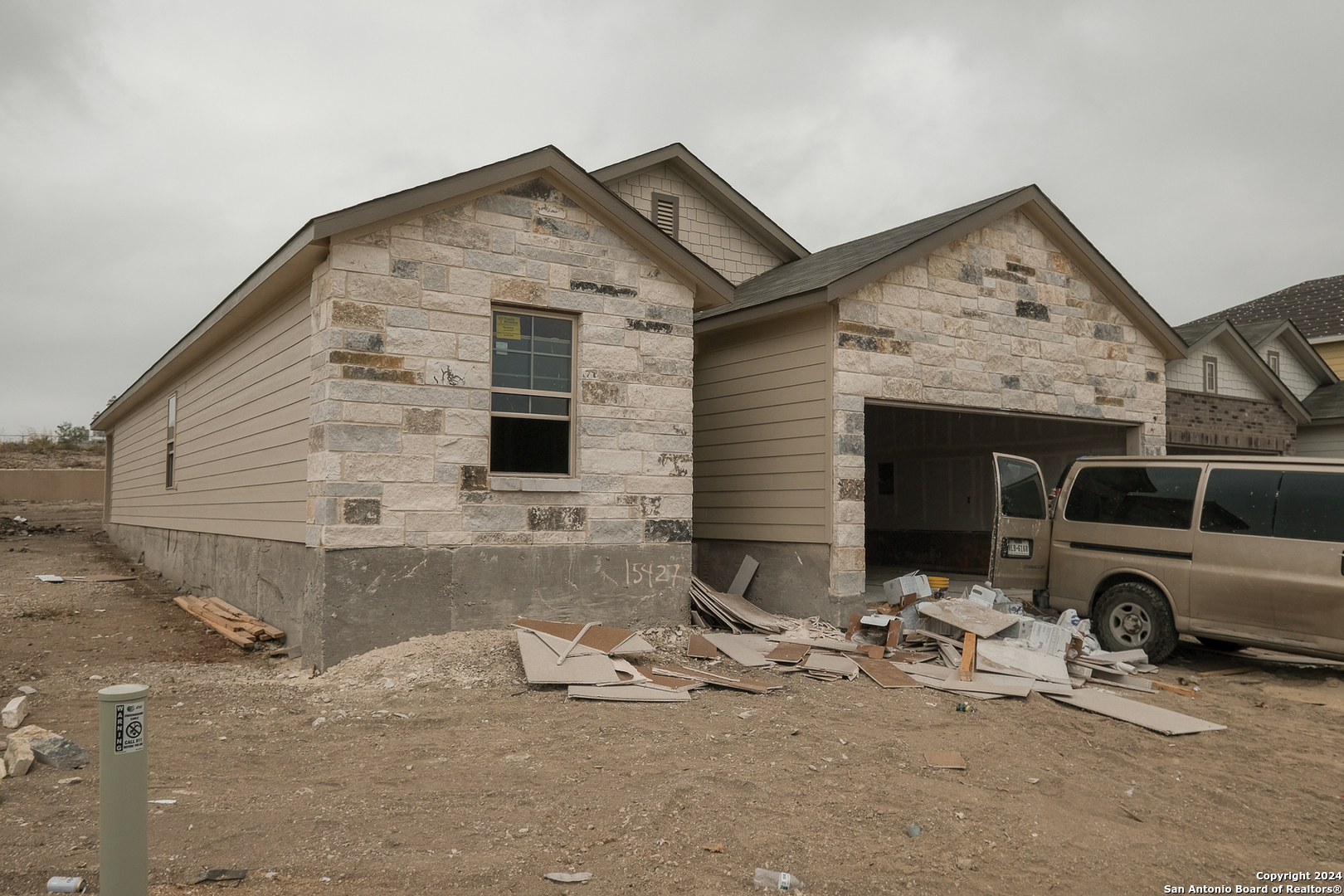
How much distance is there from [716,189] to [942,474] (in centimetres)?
706

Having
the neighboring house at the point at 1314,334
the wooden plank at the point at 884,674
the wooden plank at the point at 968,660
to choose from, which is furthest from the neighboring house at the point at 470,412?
the neighboring house at the point at 1314,334

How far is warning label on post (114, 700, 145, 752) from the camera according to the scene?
3.14 meters

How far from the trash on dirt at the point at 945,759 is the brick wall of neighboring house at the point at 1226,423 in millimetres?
11947

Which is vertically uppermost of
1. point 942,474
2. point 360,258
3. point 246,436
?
point 360,258

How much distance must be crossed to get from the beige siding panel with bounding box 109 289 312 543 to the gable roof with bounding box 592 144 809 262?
6.28 m

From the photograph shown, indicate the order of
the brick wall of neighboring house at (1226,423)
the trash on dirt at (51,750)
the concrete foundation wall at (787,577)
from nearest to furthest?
the trash on dirt at (51,750), the concrete foundation wall at (787,577), the brick wall of neighboring house at (1226,423)

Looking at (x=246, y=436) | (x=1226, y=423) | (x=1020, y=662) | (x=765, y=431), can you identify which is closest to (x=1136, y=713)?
(x=1020, y=662)

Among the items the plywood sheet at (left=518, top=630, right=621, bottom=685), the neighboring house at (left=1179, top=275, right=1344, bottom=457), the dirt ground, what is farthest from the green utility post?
the neighboring house at (left=1179, top=275, right=1344, bottom=457)

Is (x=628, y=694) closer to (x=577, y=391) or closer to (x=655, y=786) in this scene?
(x=655, y=786)

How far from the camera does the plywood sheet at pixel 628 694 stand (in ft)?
24.6

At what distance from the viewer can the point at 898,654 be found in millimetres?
9633

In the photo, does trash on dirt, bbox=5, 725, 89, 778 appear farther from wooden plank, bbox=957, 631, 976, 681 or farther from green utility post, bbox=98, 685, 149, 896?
wooden plank, bbox=957, 631, 976, 681

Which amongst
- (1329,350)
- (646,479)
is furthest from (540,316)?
(1329,350)

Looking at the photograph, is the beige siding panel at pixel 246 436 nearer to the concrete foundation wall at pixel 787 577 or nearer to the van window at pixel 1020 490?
the concrete foundation wall at pixel 787 577
